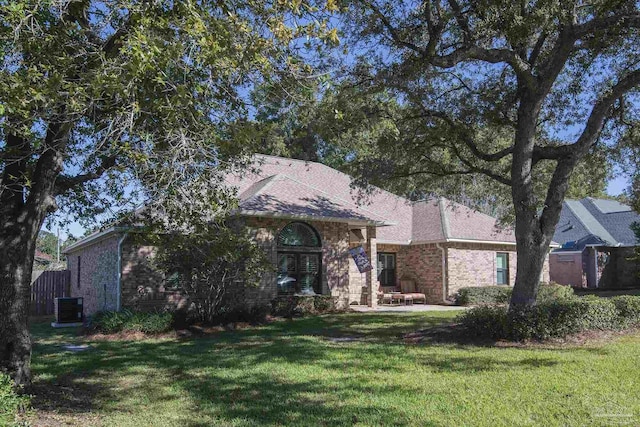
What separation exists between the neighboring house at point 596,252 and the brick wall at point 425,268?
12.9 metres

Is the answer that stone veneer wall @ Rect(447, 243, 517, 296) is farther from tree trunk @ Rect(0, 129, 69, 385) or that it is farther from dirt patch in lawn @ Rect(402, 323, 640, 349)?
tree trunk @ Rect(0, 129, 69, 385)

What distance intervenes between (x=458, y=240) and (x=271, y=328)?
11.2 metres

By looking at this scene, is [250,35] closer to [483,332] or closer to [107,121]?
[107,121]

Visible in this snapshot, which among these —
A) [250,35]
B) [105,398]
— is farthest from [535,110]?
[105,398]

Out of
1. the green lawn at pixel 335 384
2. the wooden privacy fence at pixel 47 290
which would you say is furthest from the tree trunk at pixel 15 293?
the wooden privacy fence at pixel 47 290

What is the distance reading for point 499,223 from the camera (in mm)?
22719

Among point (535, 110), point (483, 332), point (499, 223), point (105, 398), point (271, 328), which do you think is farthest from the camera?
point (499, 223)

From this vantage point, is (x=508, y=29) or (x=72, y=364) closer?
(x=72, y=364)

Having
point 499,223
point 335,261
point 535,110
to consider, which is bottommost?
point 335,261

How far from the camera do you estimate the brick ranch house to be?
1639 centimetres

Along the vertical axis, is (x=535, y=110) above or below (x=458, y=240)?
above

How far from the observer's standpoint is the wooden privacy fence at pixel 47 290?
22.8 m

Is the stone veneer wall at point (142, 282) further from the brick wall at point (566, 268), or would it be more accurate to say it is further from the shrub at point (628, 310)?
the brick wall at point (566, 268)

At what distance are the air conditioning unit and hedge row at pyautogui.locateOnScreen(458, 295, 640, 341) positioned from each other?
12.9 m
